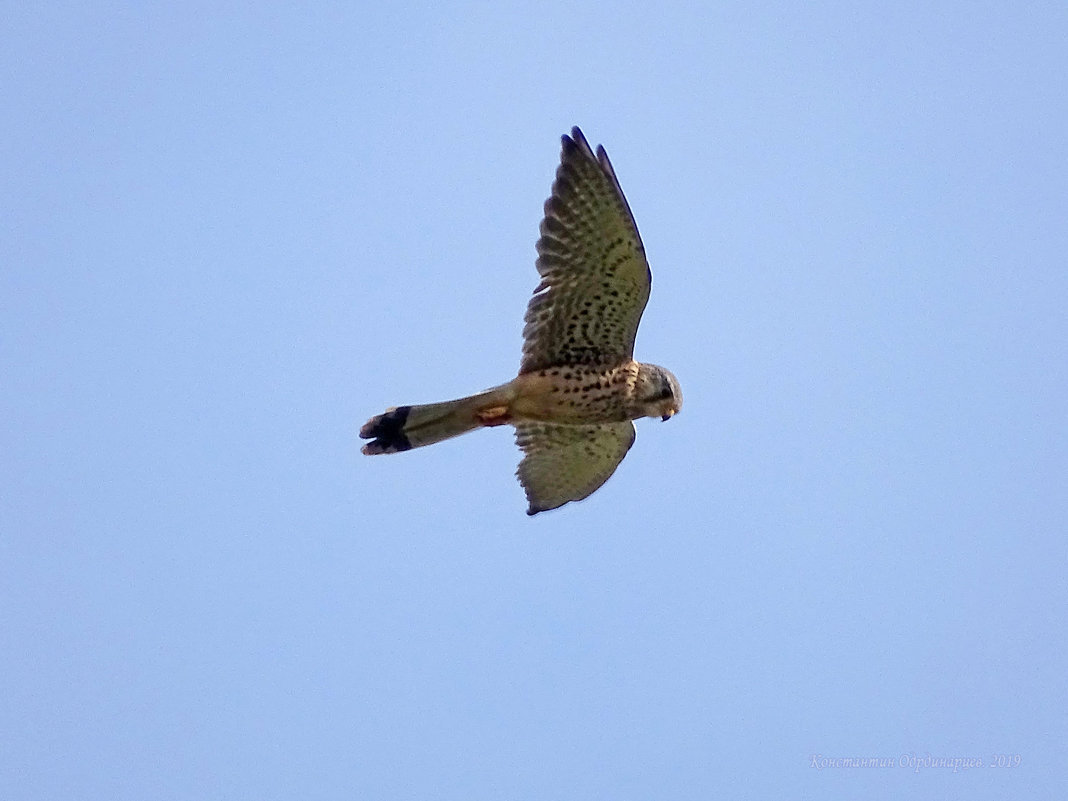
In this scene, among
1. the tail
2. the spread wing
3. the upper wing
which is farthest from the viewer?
the spread wing

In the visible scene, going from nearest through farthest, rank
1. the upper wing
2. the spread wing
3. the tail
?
the upper wing < the tail < the spread wing

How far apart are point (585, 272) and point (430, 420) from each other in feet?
4.80

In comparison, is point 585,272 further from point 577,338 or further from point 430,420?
point 430,420

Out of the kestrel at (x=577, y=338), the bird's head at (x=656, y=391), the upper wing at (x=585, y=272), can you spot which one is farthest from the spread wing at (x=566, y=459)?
the upper wing at (x=585, y=272)

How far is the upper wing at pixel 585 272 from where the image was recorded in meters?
8.73

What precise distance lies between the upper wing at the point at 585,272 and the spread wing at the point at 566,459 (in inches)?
36.4

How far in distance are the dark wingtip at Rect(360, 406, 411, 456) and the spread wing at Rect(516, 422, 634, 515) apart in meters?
1.01

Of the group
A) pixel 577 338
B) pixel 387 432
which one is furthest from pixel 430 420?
pixel 577 338

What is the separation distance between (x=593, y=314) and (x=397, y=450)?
1.65 metres

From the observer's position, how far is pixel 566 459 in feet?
34.1

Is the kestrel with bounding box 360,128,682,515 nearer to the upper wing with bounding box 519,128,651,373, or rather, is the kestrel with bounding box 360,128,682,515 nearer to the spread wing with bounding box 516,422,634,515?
the upper wing with bounding box 519,128,651,373

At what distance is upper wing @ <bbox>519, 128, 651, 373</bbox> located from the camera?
28.6ft

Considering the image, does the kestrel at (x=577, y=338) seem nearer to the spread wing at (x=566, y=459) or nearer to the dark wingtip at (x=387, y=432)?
the dark wingtip at (x=387, y=432)

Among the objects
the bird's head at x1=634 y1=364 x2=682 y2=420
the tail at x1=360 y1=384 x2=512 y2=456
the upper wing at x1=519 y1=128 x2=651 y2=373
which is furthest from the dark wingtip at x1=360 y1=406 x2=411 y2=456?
the bird's head at x1=634 y1=364 x2=682 y2=420
